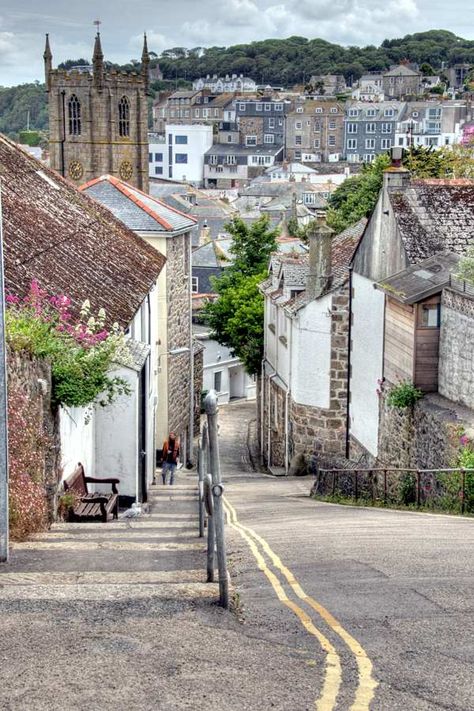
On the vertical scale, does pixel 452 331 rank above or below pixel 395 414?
above

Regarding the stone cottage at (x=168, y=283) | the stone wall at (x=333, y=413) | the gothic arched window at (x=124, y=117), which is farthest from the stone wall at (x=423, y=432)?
the gothic arched window at (x=124, y=117)

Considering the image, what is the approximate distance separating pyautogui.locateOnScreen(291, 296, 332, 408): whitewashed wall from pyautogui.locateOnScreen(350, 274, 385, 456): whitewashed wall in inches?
49.1

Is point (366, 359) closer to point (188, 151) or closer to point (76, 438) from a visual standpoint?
point (76, 438)

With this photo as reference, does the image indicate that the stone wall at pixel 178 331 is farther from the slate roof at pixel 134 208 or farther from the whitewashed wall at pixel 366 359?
the whitewashed wall at pixel 366 359

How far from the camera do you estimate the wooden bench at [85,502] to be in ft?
47.9

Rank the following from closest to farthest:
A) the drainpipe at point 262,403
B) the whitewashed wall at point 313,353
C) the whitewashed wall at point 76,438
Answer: the whitewashed wall at point 76,438, the whitewashed wall at point 313,353, the drainpipe at point 262,403

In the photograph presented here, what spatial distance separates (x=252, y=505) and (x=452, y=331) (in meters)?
5.00

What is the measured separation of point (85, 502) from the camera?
15.2 meters

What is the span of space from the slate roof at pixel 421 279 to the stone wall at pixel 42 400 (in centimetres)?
876

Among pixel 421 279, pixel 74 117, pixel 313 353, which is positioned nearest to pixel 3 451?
pixel 421 279

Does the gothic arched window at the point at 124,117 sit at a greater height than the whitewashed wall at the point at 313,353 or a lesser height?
greater

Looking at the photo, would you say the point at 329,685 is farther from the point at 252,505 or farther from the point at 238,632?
the point at 252,505

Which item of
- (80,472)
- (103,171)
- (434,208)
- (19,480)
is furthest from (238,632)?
(103,171)

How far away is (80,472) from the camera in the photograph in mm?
16406
